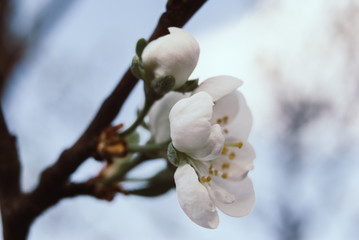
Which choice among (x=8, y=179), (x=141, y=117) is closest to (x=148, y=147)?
(x=141, y=117)

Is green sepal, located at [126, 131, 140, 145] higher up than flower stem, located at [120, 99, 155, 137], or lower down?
lower down

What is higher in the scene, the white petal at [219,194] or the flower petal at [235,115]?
the flower petal at [235,115]

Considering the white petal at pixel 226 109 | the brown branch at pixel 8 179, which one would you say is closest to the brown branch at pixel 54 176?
the brown branch at pixel 8 179

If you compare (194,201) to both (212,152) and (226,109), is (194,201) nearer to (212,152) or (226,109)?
(212,152)

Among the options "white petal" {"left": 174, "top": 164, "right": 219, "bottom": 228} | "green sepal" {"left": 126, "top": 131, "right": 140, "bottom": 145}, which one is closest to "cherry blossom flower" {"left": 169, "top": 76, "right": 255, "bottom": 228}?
"white petal" {"left": 174, "top": 164, "right": 219, "bottom": 228}

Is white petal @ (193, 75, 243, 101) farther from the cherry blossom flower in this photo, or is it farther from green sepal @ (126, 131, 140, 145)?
green sepal @ (126, 131, 140, 145)

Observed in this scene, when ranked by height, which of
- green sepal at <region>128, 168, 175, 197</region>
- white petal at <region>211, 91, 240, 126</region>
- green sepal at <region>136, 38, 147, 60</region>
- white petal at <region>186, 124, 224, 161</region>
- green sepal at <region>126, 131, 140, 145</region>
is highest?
green sepal at <region>136, 38, 147, 60</region>

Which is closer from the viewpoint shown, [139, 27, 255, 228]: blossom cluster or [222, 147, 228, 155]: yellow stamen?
[139, 27, 255, 228]: blossom cluster

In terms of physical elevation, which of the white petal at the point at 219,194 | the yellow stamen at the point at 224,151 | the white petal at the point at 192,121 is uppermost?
the white petal at the point at 192,121

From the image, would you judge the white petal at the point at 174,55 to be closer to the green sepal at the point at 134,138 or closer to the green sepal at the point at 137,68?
the green sepal at the point at 137,68
